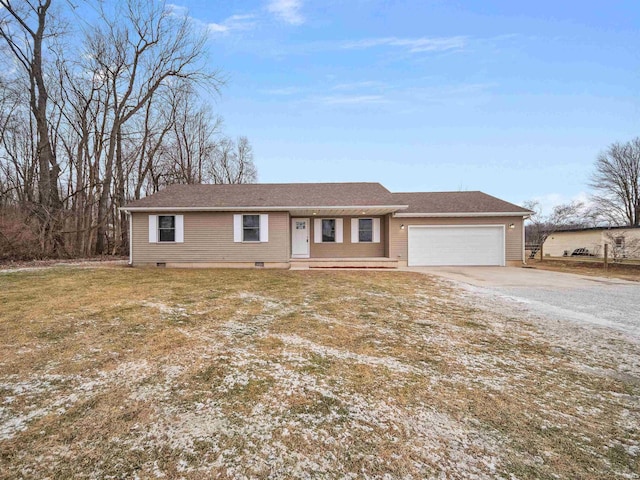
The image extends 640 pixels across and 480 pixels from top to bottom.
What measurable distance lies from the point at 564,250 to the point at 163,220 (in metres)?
26.3

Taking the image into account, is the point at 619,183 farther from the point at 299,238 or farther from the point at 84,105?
the point at 84,105

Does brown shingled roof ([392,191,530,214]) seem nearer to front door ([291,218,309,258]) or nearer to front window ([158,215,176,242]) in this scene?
front door ([291,218,309,258])

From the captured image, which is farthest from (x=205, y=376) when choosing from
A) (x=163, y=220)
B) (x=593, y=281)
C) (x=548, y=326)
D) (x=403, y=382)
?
(x=593, y=281)

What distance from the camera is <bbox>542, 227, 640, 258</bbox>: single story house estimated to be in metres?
16.1

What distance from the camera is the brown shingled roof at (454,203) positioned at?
41.1 feet

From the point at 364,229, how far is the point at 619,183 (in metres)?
29.8

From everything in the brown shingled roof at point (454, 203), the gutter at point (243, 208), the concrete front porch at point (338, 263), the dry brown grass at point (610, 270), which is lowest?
the dry brown grass at point (610, 270)

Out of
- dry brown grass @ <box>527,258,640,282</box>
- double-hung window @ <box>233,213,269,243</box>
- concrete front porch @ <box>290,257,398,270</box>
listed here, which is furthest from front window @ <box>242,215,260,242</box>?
dry brown grass @ <box>527,258,640,282</box>

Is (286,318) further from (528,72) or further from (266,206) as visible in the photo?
(528,72)

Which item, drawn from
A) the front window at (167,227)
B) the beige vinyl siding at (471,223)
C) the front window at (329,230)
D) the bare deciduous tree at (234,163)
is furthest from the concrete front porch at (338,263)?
the bare deciduous tree at (234,163)

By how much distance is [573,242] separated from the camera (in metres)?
21.3

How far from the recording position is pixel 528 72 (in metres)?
13.0

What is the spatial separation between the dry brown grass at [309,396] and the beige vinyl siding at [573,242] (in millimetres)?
20670

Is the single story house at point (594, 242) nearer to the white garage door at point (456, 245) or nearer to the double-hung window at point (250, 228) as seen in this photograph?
the white garage door at point (456, 245)
